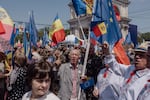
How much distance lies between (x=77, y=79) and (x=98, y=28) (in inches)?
42.5

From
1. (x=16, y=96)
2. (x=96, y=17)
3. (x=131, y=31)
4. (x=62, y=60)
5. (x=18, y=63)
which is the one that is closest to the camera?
(x=16, y=96)

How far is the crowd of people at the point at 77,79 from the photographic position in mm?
3648

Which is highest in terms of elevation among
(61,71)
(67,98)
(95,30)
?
(95,30)

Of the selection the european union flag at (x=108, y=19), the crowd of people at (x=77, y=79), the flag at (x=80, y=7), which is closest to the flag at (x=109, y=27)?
the european union flag at (x=108, y=19)

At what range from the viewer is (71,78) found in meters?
6.79

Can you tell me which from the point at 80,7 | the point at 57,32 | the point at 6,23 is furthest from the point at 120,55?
the point at 57,32

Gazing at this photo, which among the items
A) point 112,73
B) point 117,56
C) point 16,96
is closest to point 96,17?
point 117,56

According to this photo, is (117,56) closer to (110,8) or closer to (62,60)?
(110,8)

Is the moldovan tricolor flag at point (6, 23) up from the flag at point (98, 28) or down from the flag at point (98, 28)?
up

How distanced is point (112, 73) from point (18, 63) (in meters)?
1.88

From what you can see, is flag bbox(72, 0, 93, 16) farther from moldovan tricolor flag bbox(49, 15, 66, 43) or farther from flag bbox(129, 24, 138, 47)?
moldovan tricolor flag bbox(49, 15, 66, 43)

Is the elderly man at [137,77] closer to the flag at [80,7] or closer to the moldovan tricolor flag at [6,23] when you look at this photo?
the flag at [80,7]

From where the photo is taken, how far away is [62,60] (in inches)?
373

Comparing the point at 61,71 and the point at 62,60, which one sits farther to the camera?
the point at 62,60
